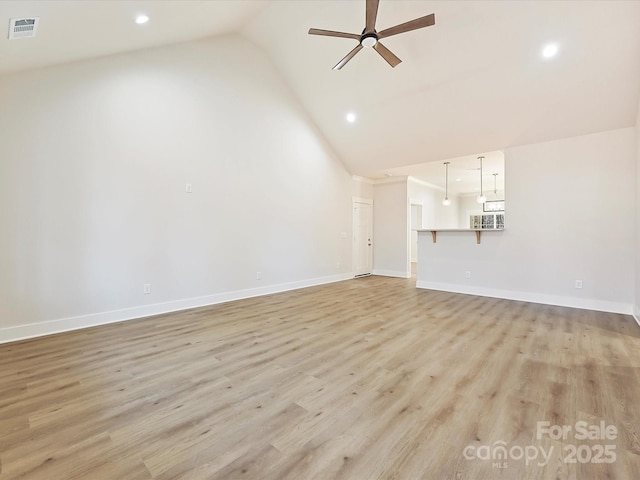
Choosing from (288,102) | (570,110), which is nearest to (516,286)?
(570,110)

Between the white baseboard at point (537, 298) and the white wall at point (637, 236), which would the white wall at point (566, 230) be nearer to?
the white baseboard at point (537, 298)

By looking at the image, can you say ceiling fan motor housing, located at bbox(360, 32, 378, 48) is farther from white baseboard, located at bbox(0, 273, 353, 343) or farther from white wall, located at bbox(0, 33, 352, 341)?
white baseboard, located at bbox(0, 273, 353, 343)

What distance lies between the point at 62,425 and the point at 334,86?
5.71m

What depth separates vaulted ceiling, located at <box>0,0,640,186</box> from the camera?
3035 mm

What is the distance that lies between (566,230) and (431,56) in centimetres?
343

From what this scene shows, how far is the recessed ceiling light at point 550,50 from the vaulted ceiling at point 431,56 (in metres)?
0.05

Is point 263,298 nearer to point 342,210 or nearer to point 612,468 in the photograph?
point 342,210

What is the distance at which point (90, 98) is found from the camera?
354cm

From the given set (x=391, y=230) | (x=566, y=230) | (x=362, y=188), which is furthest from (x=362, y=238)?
(x=566, y=230)

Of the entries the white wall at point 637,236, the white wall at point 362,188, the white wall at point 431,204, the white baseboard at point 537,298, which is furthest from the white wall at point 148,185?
the white wall at point 637,236

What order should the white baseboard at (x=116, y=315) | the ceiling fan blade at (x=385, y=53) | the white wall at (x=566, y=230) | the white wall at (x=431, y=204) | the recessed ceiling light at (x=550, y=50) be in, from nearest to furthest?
1. the white baseboard at (x=116, y=315)
2. the ceiling fan blade at (x=385, y=53)
3. the recessed ceiling light at (x=550, y=50)
4. the white wall at (x=566, y=230)
5. the white wall at (x=431, y=204)

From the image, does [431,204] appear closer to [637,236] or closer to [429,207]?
[429,207]

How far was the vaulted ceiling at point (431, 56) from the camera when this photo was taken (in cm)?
304

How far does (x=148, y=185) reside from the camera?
13.2 feet
